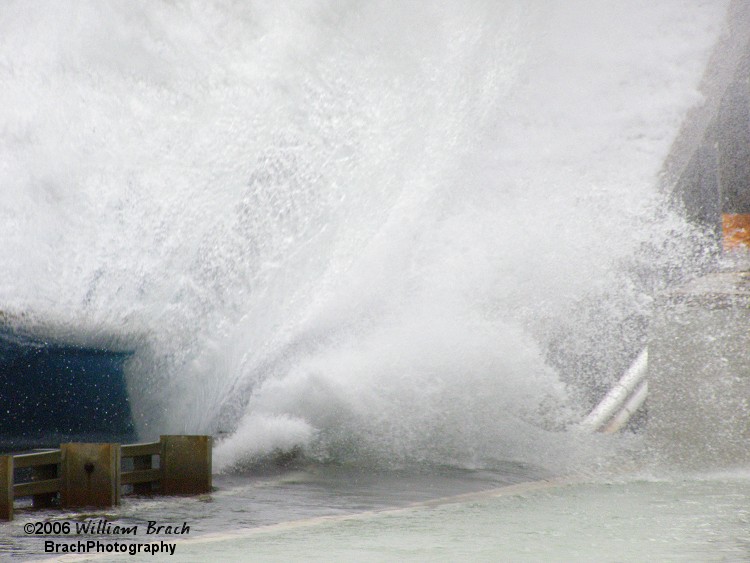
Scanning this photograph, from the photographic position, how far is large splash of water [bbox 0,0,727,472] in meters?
10.2

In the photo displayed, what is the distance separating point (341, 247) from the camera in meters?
12.1

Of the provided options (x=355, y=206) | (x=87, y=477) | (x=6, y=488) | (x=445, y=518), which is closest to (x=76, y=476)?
(x=87, y=477)

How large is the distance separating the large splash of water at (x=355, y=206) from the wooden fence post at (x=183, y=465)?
188 cm

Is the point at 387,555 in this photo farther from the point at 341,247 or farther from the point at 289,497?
the point at 341,247

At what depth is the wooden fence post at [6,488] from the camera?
588 cm

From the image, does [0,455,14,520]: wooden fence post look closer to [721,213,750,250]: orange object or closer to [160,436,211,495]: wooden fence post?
[160,436,211,495]: wooden fence post

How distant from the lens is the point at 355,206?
12438mm

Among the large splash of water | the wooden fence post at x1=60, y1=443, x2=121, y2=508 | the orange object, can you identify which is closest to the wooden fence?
the wooden fence post at x1=60, y1=443, x2=121, y2=508

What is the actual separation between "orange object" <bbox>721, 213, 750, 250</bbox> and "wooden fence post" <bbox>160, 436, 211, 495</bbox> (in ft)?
29.1

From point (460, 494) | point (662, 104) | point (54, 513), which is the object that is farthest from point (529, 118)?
point (54, 513)

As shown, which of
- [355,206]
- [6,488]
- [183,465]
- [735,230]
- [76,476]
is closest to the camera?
[6,488]

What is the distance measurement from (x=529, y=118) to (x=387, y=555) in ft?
38.9

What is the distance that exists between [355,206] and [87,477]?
6.56 meters

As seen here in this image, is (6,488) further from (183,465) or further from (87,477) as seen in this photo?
(183,465)
